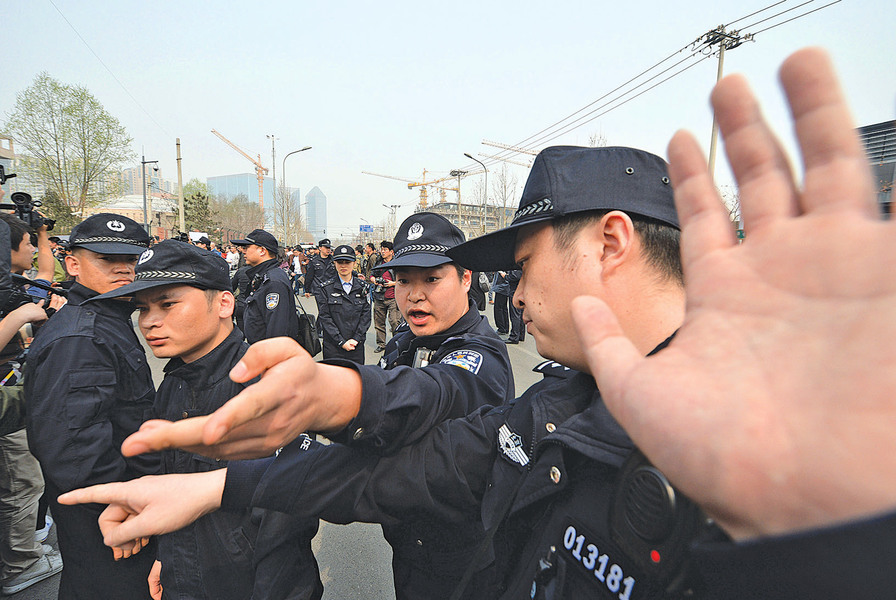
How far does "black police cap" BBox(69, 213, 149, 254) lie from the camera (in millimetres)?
2588

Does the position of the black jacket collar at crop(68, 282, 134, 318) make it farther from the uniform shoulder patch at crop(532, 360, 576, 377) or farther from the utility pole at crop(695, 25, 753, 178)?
the utility pole at crop(695, 25, 753, 178)

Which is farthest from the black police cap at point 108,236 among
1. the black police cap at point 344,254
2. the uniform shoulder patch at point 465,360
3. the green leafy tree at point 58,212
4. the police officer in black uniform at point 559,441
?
the green leafy tree at point 58,212

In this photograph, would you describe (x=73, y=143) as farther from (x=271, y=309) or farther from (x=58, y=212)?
(x=271, y=309)

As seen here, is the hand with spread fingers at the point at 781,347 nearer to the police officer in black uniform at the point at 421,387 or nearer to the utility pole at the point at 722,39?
the police officer in black uniform at the point at 421,387

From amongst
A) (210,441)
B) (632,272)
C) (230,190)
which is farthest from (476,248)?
(230,190)

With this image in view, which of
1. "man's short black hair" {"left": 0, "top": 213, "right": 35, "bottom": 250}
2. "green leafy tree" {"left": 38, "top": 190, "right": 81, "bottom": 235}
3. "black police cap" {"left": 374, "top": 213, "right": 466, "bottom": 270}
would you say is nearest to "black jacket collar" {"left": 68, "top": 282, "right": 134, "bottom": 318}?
"black police cap" {"left": 374, "top": 213, "right": 466, "bottom": 270}

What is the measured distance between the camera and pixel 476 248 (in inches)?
53.2

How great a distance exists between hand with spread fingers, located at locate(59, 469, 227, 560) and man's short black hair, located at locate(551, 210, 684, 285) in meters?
1.28

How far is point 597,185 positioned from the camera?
1024 millimetres

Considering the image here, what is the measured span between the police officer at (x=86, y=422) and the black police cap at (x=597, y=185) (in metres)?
1.99

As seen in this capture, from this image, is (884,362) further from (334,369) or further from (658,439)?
(334,369)

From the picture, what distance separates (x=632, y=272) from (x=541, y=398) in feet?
1.25

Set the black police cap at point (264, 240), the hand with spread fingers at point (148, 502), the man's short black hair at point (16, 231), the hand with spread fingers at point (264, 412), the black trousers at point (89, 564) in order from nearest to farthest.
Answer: the hand with spread fingers at point (264, 412) < the hand with spread fingers at point (148, 502) < the black trousers at point (89, 564) < the man's short black hair at point (16, 231) < the black police cap at point (264, 240)

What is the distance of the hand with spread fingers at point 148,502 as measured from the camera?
115cm
